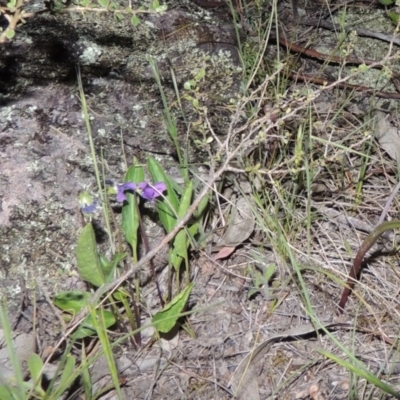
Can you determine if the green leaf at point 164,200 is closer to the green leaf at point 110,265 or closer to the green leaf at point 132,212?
the green leaf at point 132,212

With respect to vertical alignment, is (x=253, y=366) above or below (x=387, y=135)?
below

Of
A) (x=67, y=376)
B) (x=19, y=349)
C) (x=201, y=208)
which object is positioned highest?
(x=201, y=208)

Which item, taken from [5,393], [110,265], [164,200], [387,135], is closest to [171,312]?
[110,265]

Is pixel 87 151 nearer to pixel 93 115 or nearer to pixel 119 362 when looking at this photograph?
pixel 93 115

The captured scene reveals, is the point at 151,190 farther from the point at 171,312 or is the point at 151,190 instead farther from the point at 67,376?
the point at 67,376

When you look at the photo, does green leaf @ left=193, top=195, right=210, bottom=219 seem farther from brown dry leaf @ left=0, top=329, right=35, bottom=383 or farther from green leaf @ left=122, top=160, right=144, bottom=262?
brown dry leaf @ left=0, top=329, right=35, bottom=383

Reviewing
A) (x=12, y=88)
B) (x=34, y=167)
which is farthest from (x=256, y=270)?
(x=12, y=88)
